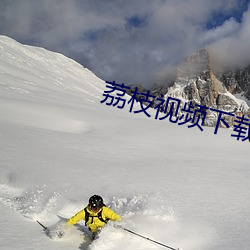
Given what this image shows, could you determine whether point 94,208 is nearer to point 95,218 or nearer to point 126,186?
point 95,218

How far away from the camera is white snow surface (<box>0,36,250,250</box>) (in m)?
5.35

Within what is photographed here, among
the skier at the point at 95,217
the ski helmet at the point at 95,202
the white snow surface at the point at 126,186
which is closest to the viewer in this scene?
the white snow surface at the point at 126,186

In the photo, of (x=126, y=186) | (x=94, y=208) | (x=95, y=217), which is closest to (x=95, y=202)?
(x=94, y=208)

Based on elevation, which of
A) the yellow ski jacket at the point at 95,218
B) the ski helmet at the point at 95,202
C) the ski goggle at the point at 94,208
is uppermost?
the ski helmet at the point at 95,202

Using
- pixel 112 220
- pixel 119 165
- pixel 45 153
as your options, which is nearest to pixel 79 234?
pixel 112 220

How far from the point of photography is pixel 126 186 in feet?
25.8

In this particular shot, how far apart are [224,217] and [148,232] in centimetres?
166

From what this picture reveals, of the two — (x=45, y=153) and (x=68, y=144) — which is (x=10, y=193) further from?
(x=68, y=144)

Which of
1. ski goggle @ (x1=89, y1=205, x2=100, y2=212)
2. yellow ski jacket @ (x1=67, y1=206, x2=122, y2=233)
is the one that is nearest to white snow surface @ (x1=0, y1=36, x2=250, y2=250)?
yellow ski jacket @ (x1=67, y1=206, x2=122, y2=233)

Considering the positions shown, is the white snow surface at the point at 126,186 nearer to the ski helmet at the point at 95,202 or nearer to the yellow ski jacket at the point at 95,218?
the yellow ski jacket at the point at 95,218

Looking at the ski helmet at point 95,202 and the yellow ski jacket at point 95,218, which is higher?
the ski helmet at point 95,202

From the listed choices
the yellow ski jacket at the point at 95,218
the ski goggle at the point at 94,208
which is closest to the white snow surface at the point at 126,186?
the yellow ski jacket at the point at 95,218

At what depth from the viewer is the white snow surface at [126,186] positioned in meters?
5.35

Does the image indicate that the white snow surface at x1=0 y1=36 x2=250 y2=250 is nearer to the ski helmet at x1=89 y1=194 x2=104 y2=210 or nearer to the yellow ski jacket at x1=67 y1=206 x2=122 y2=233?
the yellow ski jacket at x1=67 y1=206 x2=122 y2=233
